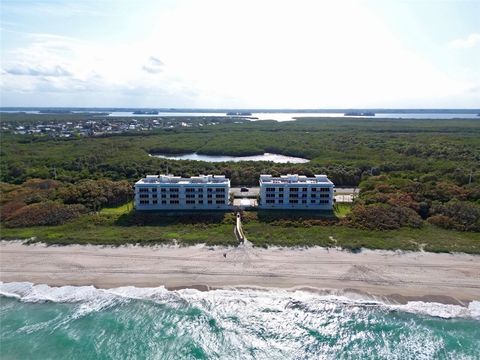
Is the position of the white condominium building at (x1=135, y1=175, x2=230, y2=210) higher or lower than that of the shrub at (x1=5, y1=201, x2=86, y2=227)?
higher

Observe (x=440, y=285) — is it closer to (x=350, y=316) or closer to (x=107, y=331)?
(x=350, y=316)

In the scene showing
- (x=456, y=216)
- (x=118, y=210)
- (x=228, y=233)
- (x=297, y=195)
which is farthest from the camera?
(x=118, y=210)

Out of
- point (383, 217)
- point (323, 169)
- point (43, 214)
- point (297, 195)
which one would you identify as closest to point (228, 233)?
point (297, 195)

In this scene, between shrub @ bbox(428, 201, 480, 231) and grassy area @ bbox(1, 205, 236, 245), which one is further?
shrub @ bbox(428, 201, 480, 231)

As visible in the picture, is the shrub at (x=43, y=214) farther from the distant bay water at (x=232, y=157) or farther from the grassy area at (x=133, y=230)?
the distant bay water at (x=232, y=157)

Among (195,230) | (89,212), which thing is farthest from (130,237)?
(89,212)

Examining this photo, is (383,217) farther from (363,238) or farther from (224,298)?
(224,298)

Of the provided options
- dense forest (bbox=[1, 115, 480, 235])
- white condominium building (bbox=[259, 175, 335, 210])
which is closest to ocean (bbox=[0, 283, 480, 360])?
dense forest (bbox=[1, 115, 480, 235])

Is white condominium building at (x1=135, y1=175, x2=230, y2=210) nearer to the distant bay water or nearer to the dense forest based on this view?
the dense forest

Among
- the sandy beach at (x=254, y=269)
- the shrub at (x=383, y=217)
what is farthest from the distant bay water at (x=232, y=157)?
the sandy beach at (x=254, y=269)
